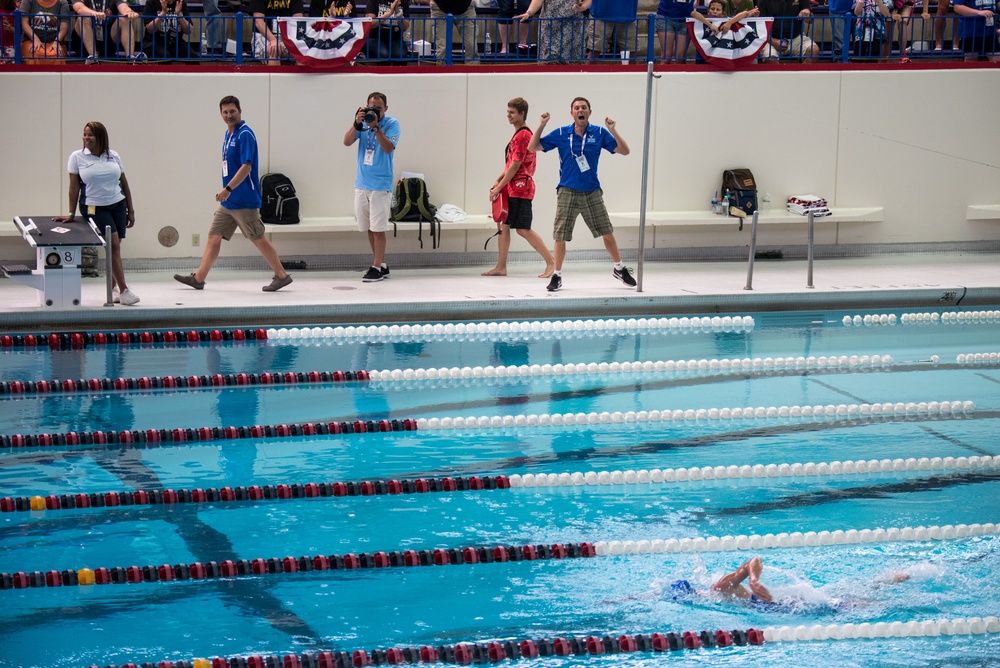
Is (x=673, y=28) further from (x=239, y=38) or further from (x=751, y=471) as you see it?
(x=751, y=471)

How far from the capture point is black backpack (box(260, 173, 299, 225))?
1238 cm

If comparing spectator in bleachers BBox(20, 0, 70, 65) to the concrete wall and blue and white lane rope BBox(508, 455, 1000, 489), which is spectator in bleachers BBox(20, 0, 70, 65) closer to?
the concrete wall

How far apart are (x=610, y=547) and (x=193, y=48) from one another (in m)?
8.73

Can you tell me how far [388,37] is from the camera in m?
13.0

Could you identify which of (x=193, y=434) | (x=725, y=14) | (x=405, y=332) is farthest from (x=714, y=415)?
(x=725, y=14)

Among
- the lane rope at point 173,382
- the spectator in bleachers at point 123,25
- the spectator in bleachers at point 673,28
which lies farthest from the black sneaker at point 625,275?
the spectator in bleachers at point 123,25

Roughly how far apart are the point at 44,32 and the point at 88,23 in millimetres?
476

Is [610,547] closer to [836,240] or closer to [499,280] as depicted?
[499,280]

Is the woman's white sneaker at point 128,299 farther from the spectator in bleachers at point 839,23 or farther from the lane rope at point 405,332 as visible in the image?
the spectator in bleachers at point 839,23

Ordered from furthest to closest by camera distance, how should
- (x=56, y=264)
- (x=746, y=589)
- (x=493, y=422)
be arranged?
(x=56, y=264) < (x=493, y=422) < (x=746, y=589)

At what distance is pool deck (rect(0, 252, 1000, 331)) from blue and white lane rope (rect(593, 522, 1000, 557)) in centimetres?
502

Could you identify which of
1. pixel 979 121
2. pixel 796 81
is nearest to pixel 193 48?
pixel 796 81

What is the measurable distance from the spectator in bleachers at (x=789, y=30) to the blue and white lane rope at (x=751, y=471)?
747cm

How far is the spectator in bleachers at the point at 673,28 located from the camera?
13.6 m
